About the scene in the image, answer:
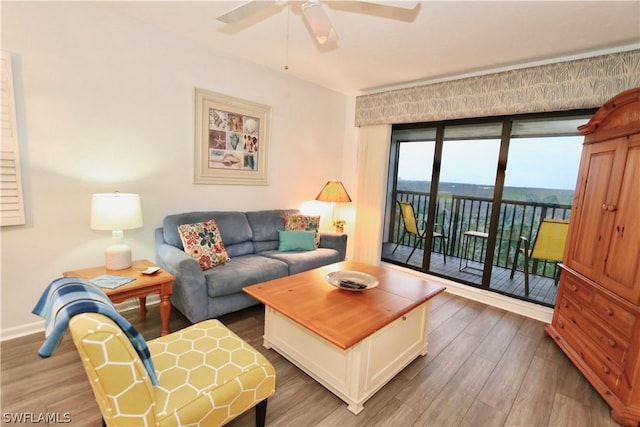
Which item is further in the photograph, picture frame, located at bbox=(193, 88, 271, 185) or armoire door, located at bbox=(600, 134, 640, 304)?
picture frame, located at bbox=(193, 88, 271, 185)

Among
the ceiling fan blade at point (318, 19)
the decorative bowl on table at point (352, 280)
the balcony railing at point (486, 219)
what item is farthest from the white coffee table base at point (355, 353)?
the balcony railing at point (486, 219)

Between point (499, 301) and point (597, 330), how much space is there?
4.23 ft

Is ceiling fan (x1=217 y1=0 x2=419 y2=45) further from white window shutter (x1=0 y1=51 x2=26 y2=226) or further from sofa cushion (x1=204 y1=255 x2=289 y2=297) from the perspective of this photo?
sofa cushion (x1=204 y1=255 x2=289 y2=297)

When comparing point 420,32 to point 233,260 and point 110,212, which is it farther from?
point 110,212

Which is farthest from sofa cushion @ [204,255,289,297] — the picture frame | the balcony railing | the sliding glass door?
the balcony railing

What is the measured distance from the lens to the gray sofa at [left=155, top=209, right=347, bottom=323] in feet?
7.57

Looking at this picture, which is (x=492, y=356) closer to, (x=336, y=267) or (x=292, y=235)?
(x=336, y=267)

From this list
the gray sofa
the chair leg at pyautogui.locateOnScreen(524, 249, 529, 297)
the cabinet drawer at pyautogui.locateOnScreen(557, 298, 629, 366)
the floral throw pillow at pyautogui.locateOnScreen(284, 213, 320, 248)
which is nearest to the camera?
the cabinet drawer at pyautogui.locateOnScreen(557, 298, 629, 366)

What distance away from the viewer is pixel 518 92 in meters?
2.93

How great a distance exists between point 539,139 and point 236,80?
332 centimetres

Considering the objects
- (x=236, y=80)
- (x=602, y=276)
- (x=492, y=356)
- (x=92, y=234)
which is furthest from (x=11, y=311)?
(x=602, y=276)

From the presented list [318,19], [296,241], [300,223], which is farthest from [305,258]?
[318,19]

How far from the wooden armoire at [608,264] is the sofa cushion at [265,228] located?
9.10 feet

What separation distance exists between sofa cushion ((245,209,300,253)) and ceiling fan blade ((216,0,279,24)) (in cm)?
206
